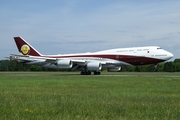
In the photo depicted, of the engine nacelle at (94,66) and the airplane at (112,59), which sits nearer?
the airplane at (112,59)

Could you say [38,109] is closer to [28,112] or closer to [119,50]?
[28,112]

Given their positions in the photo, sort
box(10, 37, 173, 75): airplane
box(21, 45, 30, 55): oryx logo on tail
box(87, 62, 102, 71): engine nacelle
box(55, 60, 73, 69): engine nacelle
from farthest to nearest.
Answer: box(21, 45, 30, 55): oryx logo on tail < box(55, 60, 73, 69): engine nacelle < box(87, 62, 102, 71): engine nacelle < box(10, 37, 173, 75): airplane

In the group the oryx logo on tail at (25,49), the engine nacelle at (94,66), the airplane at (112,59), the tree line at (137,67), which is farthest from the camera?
the tree line at (137,67)

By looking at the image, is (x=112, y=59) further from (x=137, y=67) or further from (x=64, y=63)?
(x=137, y=67)

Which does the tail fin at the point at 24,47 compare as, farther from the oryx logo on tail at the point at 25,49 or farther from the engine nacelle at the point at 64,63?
the engine nacelle at the point at 64,63

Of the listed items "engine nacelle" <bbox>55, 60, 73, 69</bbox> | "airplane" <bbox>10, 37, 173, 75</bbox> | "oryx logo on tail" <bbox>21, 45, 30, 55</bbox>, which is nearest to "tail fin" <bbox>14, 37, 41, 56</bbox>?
"oryx logo on tail" <bbox>21, 45, 30, 55</bbox>

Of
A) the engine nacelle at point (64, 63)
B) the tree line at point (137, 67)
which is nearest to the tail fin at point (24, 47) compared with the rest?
the engine nacelle at point (64, 63)

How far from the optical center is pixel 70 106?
397 inches

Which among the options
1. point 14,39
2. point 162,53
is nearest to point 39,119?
point 162,53

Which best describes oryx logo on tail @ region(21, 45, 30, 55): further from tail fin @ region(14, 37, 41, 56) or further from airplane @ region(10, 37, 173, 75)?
airplane @ region(10, 37, 173, 75)

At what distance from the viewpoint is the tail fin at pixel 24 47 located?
59.6 metres

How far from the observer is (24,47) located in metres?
59.7

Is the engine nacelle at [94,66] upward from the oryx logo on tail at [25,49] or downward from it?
downward

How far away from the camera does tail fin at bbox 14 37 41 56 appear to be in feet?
196
